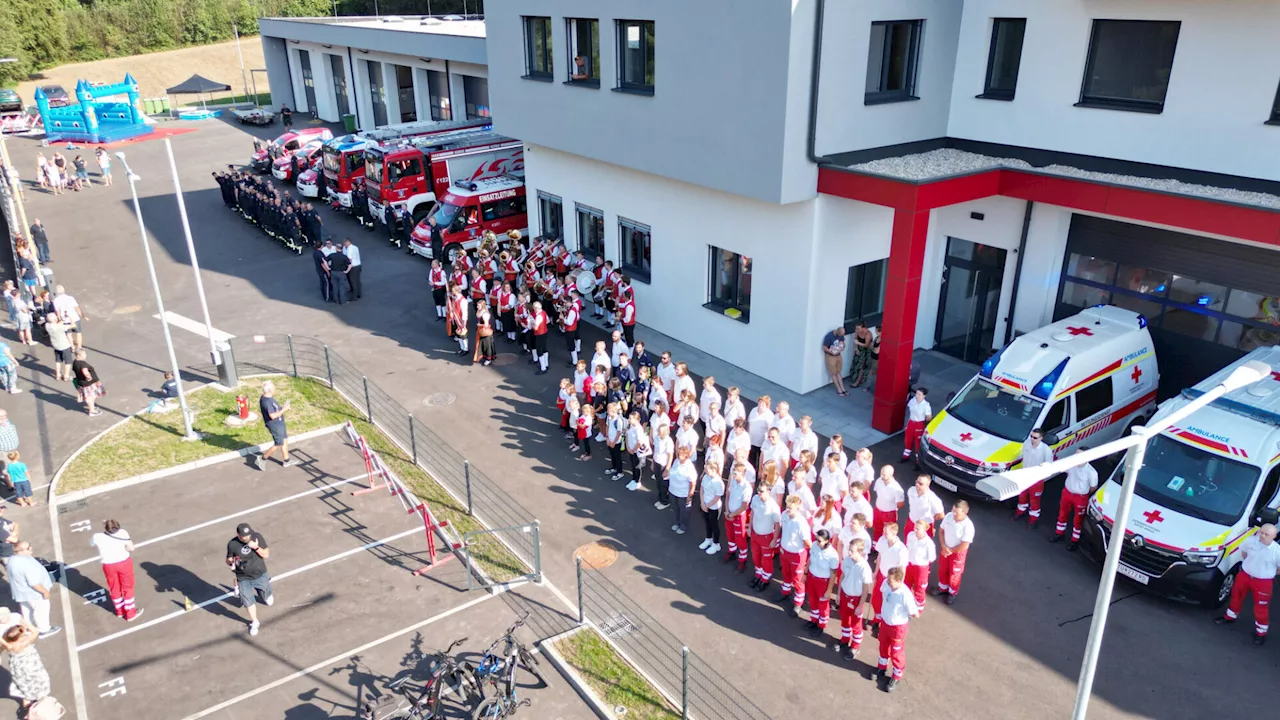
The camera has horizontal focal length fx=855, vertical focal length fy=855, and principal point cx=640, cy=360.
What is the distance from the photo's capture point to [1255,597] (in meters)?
10.3

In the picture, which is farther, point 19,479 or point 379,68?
point 379,68

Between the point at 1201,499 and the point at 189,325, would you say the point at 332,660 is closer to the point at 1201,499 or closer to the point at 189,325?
the point at 1201,499

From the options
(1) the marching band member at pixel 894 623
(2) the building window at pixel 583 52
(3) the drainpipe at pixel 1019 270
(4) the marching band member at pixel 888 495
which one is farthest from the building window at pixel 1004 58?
(1) the marching band member at pixel 894 623

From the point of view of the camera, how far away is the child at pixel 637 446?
13.3m

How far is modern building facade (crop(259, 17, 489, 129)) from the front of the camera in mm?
34781

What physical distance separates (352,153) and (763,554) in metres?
23.9

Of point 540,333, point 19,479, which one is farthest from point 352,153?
point 19,479

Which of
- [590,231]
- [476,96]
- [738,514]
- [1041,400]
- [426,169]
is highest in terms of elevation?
[476,96]

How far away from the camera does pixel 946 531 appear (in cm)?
1087

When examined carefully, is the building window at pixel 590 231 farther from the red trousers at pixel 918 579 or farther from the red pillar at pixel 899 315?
the red trousers at pixel 918 579

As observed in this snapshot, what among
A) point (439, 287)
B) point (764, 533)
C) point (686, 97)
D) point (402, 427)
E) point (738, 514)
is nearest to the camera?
point (764, 533)

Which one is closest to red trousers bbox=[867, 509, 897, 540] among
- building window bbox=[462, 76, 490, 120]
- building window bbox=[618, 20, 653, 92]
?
building window bbox=[618, 20, 653, 92]

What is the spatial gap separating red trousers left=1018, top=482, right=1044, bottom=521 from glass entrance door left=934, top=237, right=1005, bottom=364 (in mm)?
5582

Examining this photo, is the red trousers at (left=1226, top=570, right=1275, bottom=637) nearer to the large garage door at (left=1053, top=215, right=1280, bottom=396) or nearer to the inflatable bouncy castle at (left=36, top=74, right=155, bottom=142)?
the large garage door at (left=1053, top=215, right=1280, bottom=396)
